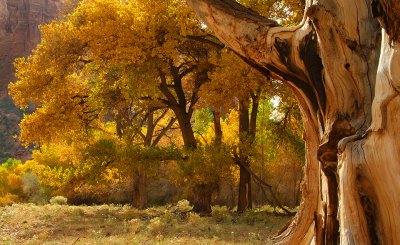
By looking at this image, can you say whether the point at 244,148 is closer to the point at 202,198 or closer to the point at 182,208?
the point at 202,198

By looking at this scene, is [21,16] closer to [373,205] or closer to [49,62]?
[49,62]

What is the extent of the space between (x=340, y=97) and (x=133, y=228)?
1051 centimetres

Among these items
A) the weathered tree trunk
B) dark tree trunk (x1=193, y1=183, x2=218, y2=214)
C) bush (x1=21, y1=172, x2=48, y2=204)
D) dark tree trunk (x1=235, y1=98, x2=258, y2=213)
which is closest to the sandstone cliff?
bush (x1=21, y1=172, x2=48, y2=204)

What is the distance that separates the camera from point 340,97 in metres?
3.70

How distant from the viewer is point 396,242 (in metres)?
3.15

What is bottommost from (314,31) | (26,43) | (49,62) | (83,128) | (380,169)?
(380,169)

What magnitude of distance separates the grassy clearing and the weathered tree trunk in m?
6.64

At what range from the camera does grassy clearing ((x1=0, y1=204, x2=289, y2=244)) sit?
11281mm

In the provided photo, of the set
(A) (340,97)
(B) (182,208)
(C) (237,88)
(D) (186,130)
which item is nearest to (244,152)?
(D) (186,130)

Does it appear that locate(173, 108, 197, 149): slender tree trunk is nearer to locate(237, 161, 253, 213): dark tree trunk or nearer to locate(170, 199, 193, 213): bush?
locate(237, 161, 253, 213): dark tree trunk

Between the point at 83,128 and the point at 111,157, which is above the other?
the point at 83,128

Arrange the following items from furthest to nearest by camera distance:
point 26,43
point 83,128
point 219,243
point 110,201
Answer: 1. point 26,43
2. point 110,201
3. point 83,128
4. point 219,243

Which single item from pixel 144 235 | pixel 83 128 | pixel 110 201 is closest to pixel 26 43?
pixel 110 201

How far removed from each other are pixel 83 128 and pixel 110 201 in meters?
15.7
